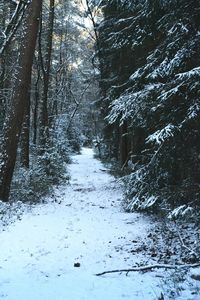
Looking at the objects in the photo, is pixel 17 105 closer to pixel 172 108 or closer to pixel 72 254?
pixel 172 108

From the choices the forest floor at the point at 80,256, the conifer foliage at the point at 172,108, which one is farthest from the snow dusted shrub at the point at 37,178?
the conifer foliage at the point at 172,108

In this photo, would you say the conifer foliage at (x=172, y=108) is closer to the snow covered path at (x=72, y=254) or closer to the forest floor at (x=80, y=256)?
the forest floor at (x=80, y=256)

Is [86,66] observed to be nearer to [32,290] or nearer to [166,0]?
[166,0]

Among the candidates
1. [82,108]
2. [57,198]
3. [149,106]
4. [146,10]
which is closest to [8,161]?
[57,198]

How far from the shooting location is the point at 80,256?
716 cm

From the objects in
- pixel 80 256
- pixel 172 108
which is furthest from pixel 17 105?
pixel 80 256

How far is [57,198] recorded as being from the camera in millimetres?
13984

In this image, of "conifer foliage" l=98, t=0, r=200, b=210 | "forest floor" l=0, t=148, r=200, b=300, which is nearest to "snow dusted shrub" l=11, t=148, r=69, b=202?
"forest floor" l=0, t=148, r=200, b=300

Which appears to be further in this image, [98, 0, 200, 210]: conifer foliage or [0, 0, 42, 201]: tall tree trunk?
[0, 0, 42, 201]: tall tree trunk

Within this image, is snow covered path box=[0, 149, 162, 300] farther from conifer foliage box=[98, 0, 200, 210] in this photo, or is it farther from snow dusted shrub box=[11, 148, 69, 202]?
conifer foliage box=[98, 0, 200, 210]

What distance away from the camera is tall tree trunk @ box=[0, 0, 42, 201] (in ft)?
36.1

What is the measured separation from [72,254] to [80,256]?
20 cm

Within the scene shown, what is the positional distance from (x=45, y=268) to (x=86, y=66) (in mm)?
38820

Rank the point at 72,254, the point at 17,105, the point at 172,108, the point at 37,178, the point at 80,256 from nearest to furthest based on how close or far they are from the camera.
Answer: the point at 80,256 → the point at 72,254 → the point at 172,108 → the point at 17,105 → the point at 37,178
